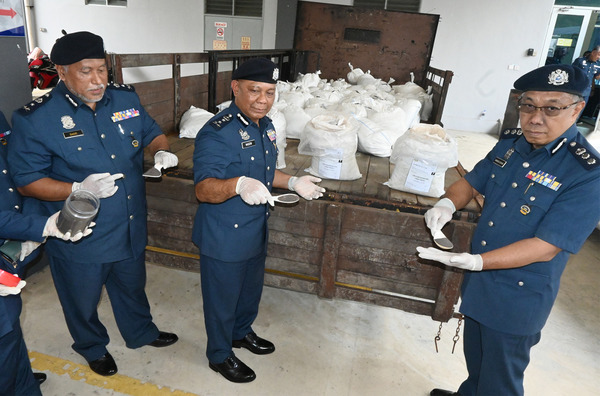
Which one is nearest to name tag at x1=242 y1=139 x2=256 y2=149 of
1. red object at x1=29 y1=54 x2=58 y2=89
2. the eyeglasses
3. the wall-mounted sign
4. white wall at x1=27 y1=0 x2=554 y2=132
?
the eyeglasses

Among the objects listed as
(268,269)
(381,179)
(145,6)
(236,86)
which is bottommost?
(268,269)

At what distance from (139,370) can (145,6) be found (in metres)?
6.36

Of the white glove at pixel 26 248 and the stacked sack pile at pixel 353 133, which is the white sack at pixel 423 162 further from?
the white glove at pixel 26 248

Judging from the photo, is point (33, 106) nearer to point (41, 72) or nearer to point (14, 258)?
point (14, 258)

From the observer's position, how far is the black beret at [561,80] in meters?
1.31

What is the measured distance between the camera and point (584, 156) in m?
1.33

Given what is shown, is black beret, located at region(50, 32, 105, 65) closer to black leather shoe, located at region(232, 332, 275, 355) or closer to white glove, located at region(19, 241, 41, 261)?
white glove, located at region(19, 241, 41, 261)

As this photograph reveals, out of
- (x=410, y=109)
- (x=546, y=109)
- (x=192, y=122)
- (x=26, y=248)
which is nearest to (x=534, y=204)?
(x=546, y=109)

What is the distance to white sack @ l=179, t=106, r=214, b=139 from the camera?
2.92 m

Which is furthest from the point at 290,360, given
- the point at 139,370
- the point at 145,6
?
the point at 145,6

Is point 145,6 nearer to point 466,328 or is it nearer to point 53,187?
point 53,187

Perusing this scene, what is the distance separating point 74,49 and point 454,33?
8351mm

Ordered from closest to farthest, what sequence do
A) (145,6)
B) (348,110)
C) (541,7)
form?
(348,110), (145,6), (541,7)

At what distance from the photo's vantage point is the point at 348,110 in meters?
3.36
